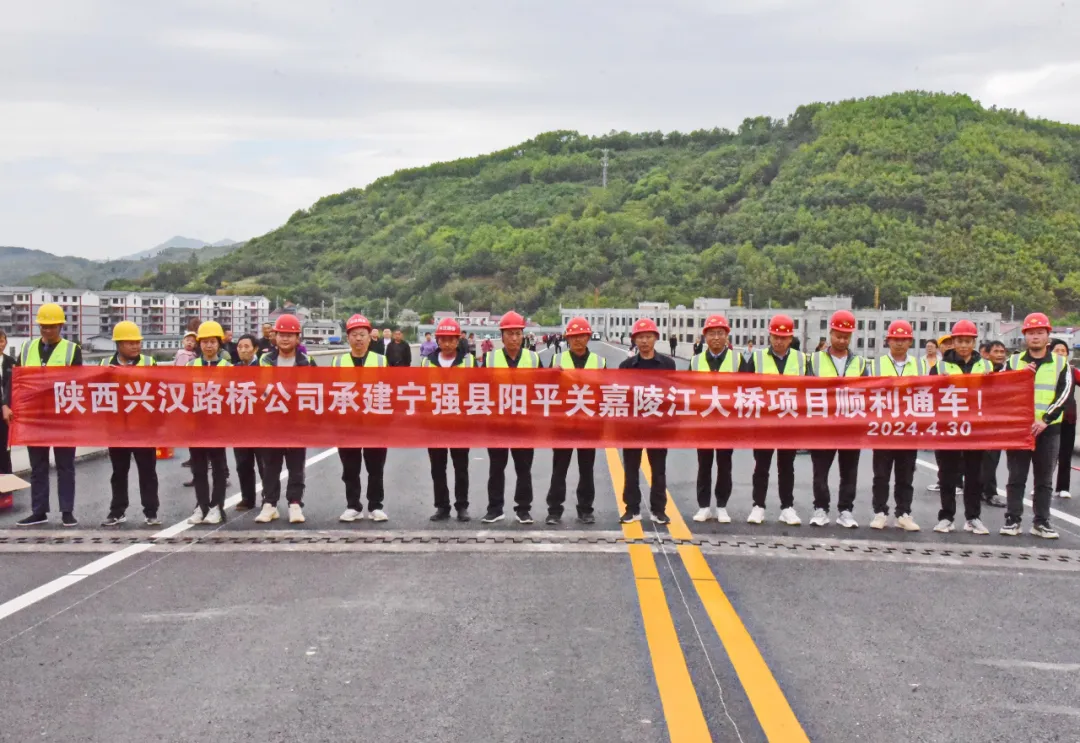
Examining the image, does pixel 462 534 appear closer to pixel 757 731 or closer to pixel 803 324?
pixel 757 731

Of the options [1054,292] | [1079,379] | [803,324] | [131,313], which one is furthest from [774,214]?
[1079,379]

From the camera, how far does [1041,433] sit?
8.39 meters

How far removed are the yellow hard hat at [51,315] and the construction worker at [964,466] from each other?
26.5 ft

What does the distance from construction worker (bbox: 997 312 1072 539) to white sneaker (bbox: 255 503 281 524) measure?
6.34 metres

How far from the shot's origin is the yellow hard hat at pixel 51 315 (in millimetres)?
8617

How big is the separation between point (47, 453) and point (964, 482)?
831 centimetres

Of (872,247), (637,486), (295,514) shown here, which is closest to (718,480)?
(637,486)

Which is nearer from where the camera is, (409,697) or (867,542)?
(409,697)

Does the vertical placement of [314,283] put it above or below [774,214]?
below

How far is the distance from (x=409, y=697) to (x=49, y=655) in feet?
6.64

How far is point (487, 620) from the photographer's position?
18.0 ft

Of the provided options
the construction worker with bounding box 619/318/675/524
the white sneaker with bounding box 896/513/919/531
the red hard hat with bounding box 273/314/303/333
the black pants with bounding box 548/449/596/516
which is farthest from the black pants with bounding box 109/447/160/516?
the white sneaker with bounding box 896/513/919/531

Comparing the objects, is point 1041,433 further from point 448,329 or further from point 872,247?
point 872,247

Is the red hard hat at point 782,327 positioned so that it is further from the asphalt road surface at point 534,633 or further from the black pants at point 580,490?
the black pants at point 580,490
